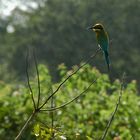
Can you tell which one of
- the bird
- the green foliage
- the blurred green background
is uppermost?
the blurred green background

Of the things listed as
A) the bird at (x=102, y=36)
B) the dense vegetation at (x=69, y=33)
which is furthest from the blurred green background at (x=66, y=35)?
the bird at (x=102, y=36)

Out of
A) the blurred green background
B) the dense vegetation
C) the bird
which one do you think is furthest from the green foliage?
the dense vegetation

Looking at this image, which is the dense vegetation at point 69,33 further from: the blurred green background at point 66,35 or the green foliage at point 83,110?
the green foliage at point 83,110

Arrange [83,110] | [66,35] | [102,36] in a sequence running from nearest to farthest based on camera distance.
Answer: [102,36], [83,110], [66,35]

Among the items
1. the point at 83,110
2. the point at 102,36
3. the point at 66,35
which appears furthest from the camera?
the point at 66,35

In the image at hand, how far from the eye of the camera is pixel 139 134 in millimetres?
6777

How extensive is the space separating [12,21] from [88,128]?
35.8 m

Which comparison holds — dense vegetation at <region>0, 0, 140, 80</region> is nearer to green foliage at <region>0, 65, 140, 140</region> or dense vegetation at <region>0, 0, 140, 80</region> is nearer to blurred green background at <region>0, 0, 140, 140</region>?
blurred green background at <region>0, 0, 140, 140</region>

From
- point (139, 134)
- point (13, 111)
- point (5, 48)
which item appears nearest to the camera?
point (139, 134)

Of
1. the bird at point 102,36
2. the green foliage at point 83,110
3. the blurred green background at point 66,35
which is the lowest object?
the bird at point 102,36

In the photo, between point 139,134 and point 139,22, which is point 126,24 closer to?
point 139,22

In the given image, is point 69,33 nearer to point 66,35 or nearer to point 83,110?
point 66,35

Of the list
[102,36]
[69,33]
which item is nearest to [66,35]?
[69,33]

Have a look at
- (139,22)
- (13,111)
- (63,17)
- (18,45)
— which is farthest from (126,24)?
(13,111)
